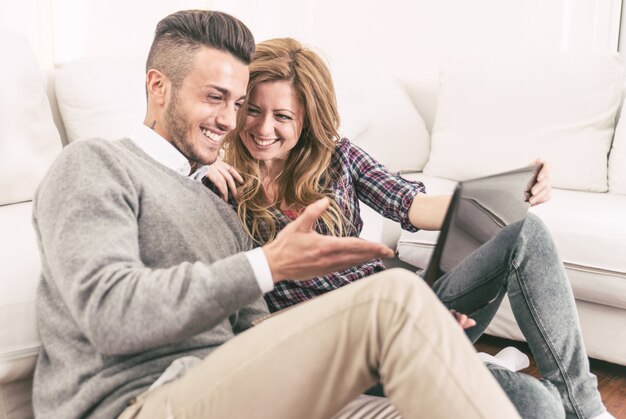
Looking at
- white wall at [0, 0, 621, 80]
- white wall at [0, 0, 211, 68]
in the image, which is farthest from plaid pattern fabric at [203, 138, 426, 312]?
white wall at [0, 0, 211, 68]

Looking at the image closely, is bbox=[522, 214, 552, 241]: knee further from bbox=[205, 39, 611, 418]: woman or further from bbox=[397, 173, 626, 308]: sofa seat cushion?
bbox=[397, 173, 626, 308]: sofa seat cushion

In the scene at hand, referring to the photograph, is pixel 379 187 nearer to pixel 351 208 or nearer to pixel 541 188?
pixel 351 208

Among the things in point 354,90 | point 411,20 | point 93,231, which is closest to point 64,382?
point 93,231

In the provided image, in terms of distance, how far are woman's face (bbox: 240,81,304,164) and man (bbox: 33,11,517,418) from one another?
1.41ft

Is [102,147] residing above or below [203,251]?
above

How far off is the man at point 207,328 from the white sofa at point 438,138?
11.0 inches

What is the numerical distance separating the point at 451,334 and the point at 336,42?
318 centimetres

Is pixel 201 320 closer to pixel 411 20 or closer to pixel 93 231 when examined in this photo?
pixel 93 231

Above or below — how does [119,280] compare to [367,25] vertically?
below

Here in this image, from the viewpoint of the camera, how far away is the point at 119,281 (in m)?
0.78

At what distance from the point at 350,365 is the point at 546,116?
1624 millimetres

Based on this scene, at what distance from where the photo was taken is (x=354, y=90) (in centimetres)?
228

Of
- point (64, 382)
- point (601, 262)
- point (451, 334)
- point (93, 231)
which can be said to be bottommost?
point (601, 262)

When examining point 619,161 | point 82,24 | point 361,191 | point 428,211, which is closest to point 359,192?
point 361,191
